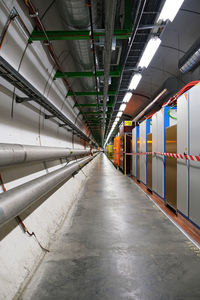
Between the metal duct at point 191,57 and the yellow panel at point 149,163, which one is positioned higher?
the metal duct at point 191,57

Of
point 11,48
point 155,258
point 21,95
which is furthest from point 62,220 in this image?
point 11,48

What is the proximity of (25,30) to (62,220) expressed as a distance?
105 inches

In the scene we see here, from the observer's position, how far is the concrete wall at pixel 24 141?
1246mm

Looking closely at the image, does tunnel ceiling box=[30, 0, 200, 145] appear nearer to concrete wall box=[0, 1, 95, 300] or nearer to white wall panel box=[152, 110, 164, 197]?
concrete wall box=[0, 1, 95, 300]

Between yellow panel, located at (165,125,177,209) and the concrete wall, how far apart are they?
1762 mm

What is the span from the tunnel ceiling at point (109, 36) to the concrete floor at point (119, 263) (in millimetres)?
2488

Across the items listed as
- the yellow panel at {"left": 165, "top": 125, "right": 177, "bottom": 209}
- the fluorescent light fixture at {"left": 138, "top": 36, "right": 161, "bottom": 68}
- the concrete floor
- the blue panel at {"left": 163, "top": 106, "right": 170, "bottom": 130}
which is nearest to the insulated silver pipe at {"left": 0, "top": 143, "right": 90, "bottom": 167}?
the concrete floor

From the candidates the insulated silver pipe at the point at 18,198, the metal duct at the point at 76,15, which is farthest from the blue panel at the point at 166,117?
the insulated silver pipe at the point at 18,198

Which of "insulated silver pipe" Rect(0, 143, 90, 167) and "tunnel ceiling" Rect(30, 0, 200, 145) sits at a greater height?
"tunnel ceiling" Rect(30, 0, 200, 145)

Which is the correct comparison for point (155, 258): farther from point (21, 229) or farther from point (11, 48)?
point (11, 48)

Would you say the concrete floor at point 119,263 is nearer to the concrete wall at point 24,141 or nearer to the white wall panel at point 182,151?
the concrete wall at point 24,141

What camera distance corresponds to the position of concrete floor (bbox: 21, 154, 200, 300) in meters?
1.22

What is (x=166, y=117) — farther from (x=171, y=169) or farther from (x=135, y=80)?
(x=135, y=80)

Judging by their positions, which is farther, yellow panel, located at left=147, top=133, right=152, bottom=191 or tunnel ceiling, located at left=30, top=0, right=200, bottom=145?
yellow panel, located at left=147, top=133, right=152, bottom=191
